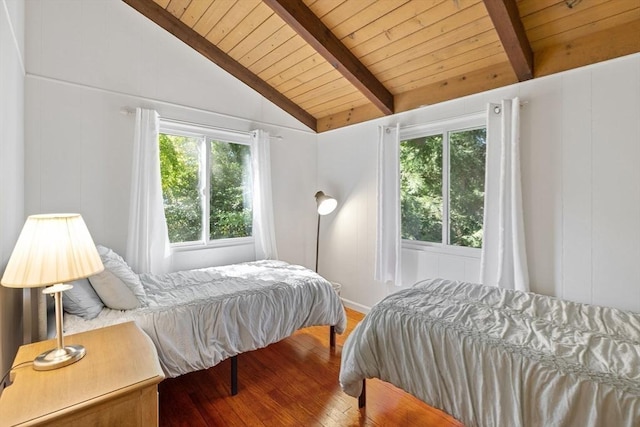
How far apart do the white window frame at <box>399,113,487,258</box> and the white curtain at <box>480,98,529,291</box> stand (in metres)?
0.23

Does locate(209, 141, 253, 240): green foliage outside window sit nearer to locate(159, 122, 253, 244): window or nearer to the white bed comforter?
locate(159, 122, 253, 244): window

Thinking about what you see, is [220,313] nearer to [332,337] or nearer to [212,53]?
[332,337]

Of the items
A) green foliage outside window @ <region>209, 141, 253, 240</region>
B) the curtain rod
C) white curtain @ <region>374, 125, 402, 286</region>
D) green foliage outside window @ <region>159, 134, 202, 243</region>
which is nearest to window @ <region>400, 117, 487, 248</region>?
white curtain @ <region>374, 125, 402, 286</region>

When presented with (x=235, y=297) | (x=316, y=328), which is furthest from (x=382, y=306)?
(x=316, y=328)

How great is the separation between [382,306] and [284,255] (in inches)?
87.8

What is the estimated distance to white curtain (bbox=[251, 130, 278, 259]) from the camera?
11.5 feet

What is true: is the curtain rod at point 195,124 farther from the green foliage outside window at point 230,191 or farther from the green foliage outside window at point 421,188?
the green foliage outside window at point 421,188

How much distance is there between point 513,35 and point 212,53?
2746 millimetres

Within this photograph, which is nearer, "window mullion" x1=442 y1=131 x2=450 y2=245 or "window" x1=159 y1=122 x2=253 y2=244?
"window mullion" x1=442 y1=131 x2=450 y2=245

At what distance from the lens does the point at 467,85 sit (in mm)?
2684

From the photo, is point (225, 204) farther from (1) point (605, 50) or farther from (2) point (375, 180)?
(1) point (605, 50)

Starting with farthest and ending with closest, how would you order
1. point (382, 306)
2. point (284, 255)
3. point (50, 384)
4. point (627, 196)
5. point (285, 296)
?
point (284, 255) < point (285, 296) < point (627, 196) < point (382, 306) < point (50, 384)

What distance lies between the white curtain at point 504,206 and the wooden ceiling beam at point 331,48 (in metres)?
1.07

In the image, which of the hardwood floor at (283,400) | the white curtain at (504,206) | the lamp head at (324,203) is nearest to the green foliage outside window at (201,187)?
the lamp head at (324,203)
